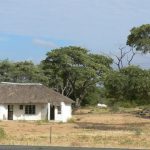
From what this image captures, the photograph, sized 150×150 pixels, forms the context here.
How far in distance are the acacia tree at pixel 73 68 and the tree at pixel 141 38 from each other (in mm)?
24765

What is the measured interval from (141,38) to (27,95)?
1505 cm

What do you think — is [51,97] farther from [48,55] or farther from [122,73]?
[48,55]

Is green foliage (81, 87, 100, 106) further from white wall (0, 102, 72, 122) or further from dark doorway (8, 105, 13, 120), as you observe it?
dark doorway (8, 105, 13, 120)

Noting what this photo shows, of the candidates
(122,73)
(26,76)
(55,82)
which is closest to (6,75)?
(26,76)

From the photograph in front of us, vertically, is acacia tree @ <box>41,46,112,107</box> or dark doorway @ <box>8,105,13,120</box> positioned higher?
acacia tree @ <box>41,46,112,107</box>

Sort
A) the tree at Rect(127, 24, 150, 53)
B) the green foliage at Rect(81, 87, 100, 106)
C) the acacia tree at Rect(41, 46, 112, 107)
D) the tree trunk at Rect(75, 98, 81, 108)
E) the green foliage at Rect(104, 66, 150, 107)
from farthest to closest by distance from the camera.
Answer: the green foliage at Rect(81, 87, 100, 106) < the tree trunk at Rect(75, 98, 81, 108) < the acacia tree at Rect(41, 46, 112, 107) < the tree at Rect(127, 24, 150, 53) < the green foliage at Rect(104, 66, 150, 107)

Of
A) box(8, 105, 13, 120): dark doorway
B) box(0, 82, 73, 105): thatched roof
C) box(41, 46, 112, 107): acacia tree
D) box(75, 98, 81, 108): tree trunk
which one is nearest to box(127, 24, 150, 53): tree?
box(0, 82, 73, 105): thatched roof

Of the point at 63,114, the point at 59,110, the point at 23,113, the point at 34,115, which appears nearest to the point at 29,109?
the point at 23,113

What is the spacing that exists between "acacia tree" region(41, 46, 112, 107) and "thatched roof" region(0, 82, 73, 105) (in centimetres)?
2250

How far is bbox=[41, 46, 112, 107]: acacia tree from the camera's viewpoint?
89.1 metres

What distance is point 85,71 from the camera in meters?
88.4

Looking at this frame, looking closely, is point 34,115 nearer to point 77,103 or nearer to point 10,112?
point 10,112

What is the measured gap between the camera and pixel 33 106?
63.7 metres

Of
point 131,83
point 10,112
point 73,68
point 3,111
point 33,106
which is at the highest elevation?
point 73,68
